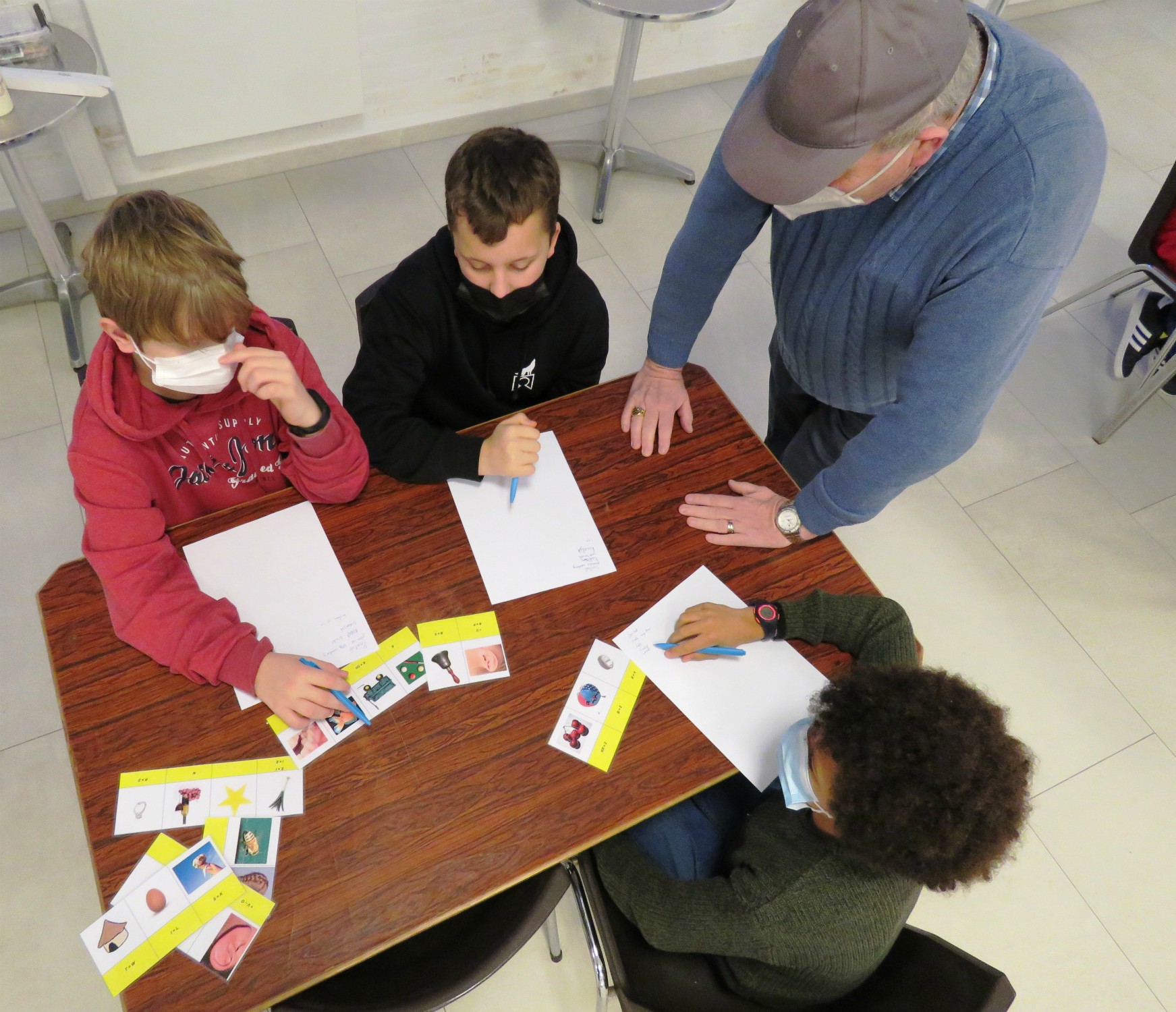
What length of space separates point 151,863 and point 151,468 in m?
0.65

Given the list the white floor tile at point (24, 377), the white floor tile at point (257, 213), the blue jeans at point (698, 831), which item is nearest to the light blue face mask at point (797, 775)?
the blue jeans at point (698, 831)

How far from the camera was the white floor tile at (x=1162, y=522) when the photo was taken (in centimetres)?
278

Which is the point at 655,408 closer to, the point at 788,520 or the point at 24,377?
the point at 788,520

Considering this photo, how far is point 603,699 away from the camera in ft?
4.38

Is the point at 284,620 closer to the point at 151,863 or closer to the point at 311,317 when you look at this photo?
the point at 151,863

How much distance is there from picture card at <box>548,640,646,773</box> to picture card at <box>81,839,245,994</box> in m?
0.49

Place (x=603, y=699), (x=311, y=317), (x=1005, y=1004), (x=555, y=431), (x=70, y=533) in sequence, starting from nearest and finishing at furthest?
1. (x=1005, y=1004)
2. (x=603, y=699)
3. (x=555, y=431)
4. (x=70, y=533)
5. (x=311, y=317)

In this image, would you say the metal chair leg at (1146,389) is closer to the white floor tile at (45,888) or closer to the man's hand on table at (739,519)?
the man's hand on table at (739,519)

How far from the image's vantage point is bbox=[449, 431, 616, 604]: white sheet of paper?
1456 millimetres

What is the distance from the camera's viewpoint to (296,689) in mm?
1250

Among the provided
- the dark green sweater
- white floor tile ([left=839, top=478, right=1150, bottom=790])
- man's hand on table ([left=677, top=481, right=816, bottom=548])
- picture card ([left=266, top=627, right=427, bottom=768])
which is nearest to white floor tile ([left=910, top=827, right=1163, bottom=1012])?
white floor tile ([left=839, top=478, right=1150, bottom=790])

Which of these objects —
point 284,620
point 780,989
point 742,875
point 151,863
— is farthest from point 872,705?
point 151,863

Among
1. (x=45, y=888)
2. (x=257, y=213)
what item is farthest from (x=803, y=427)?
(x=257, y=213)

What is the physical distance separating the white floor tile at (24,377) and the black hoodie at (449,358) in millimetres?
1522
